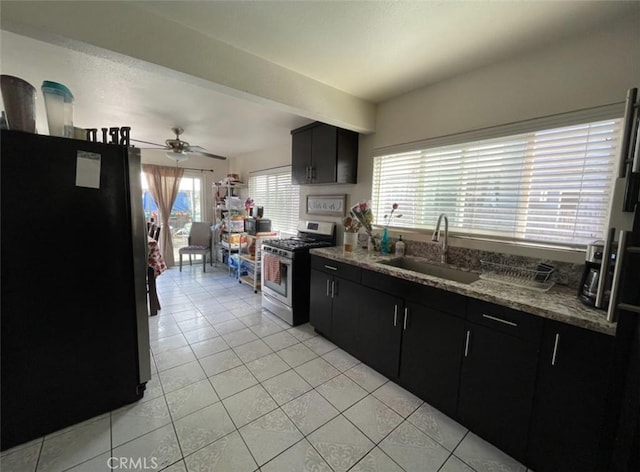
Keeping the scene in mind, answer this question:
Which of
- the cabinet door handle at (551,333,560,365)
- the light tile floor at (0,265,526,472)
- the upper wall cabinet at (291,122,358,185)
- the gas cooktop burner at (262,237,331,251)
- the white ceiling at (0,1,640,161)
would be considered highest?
the white ceiling at (0,1,640,161)

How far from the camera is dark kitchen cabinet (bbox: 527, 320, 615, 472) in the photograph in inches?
43.5

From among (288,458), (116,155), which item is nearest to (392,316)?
(288,458)

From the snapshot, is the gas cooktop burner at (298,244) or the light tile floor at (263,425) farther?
the gas cooktop burner at (298,244)

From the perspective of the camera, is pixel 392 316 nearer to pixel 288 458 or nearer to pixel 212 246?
pixel 288 458

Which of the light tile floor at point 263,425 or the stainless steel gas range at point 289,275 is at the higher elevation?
the stainless steel gas range at point 289,275

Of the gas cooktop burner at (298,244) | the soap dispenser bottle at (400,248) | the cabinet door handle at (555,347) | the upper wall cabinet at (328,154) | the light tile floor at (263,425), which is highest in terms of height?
the upper wall cabinet at (328,154)

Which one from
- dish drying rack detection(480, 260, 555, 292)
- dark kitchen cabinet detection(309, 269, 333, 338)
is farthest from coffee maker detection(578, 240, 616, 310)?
dark kitchen cabinet detection(309, 269, 333, 338)

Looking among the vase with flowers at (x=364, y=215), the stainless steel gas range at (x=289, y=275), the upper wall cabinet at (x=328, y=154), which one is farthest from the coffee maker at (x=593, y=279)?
the stainless steel gas range at (x=289, y=275)

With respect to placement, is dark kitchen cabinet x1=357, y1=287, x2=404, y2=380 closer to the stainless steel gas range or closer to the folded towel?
the stainless steel gas range

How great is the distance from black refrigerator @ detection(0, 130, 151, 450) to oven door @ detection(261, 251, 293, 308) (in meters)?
1.40

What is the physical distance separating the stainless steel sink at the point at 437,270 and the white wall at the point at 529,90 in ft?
0.82

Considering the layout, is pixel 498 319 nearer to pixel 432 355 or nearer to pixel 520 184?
pixel 432 355

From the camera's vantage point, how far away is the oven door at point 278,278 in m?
2.84

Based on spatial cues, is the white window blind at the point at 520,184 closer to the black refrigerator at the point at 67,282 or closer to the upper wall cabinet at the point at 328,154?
the upper wall cabinet at the point at 328,154
